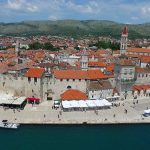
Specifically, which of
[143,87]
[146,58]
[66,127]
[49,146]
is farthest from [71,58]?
[49,146]

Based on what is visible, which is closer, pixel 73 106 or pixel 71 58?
pixel 73 106

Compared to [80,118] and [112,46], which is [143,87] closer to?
[80,118]

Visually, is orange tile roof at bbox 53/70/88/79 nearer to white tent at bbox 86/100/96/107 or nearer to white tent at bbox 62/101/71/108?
white tent at bbox 86/100/96/107

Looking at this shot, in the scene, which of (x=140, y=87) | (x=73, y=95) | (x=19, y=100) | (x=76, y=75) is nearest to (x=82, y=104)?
(x=73, y=95)

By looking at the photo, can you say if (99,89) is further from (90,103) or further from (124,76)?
(124,76)

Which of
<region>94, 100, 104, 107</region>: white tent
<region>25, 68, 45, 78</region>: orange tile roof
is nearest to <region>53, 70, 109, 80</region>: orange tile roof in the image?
<region>25, 68, 45, 78</region>: orange tile roof
